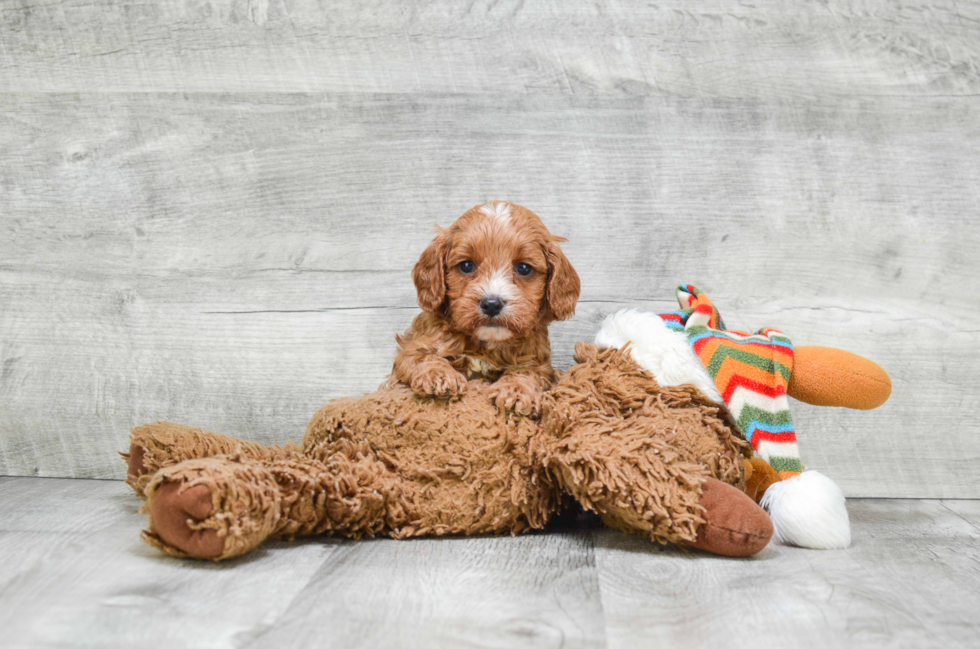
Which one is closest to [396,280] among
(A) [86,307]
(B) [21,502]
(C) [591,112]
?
(C) [591,112]

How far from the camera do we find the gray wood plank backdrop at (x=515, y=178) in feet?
7.49

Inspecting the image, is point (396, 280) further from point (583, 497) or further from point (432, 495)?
point (583, 497)

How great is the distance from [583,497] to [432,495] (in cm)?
32

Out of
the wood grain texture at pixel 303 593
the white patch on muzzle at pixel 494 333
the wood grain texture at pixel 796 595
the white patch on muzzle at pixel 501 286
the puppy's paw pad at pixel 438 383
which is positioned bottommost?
the wood grain texture at pixel 796 595

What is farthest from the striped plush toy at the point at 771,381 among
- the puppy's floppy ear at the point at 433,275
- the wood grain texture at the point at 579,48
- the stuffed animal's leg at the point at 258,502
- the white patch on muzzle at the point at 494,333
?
the wood grain texture at the point at 579,48

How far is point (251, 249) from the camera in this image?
233 cm

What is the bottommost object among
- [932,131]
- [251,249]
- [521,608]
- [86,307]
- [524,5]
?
[521,608]

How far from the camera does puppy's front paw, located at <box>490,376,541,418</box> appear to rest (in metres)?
1.69

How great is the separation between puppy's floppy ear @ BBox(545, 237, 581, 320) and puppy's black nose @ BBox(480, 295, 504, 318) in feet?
0.50

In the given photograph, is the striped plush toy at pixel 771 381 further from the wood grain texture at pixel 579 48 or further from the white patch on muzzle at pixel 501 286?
the wood grain texture at pixel 579 48

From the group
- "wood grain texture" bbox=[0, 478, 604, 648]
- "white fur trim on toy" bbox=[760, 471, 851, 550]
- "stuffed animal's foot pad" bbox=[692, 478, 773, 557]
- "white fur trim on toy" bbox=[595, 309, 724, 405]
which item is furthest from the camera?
"white fur trim on toy" bbox=[595, 309, 724, 405]

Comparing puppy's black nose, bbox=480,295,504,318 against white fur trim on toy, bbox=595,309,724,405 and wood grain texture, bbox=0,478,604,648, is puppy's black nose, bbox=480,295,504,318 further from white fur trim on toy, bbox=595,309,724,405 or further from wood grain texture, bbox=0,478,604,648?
wood grain texture, bbox=0,478,604,648

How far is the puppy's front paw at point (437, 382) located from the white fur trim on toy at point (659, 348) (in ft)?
1.21

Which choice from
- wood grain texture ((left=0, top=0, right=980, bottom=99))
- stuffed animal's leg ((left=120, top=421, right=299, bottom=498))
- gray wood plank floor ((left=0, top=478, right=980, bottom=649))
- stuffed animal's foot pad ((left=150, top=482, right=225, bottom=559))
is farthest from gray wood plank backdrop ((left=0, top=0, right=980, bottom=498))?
Answer: stuffed animal's foot pad ((left=150, top=482, right=225, bottom=559))
